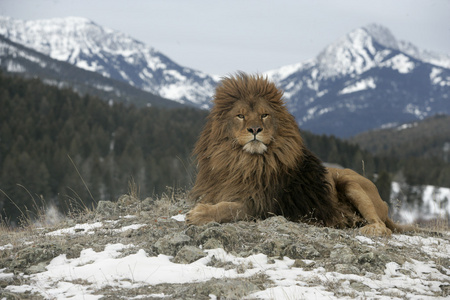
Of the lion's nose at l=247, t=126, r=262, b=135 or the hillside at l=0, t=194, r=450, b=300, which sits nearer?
the hillside at l=0, t=194, r=450, b=300

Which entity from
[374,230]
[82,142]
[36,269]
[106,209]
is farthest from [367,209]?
[82,142]

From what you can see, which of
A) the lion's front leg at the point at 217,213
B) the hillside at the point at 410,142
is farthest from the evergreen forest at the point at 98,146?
Result: the lion's front leg at the point at 217,213

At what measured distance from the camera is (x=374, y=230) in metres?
6.19

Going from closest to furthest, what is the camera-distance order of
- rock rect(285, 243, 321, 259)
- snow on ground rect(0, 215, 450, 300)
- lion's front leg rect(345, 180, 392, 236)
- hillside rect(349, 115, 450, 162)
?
snow on ground rect(0, 215, 450, 300) → rock rect(285, 243, 321, 259) → lion's front leg rect(345, 180, 392, 236) → hillside rect(349, 115, 450, 162)

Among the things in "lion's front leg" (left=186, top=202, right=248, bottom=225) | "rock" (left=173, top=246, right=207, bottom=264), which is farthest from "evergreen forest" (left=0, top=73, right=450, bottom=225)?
"rock" (left=173, top=246, right=207, bottom=264)

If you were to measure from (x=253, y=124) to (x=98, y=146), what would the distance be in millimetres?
78187

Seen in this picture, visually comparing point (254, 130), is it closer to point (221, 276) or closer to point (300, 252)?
point (300, 252)

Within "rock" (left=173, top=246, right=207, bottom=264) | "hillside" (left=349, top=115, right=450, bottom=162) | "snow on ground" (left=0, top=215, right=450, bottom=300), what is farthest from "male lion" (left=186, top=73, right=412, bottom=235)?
"hillside" (left=349, top=115, right=450, bottom=162)

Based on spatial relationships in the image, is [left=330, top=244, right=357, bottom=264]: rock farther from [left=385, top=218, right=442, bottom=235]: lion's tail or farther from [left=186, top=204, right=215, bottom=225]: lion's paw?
[left=385, top=218, right=442, bottom=235]: lion's tail

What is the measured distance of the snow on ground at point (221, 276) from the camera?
4027mm

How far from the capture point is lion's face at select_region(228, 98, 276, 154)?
19.8ft

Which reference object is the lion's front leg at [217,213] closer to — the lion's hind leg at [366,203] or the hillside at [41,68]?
the lion's hind leg at [366,203]

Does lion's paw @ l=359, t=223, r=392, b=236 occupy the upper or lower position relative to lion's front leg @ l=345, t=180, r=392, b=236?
lower

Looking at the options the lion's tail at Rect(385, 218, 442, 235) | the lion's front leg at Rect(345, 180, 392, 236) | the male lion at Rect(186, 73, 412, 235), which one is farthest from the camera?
the lion's tail at Rect(385, 218, 442, 235)
